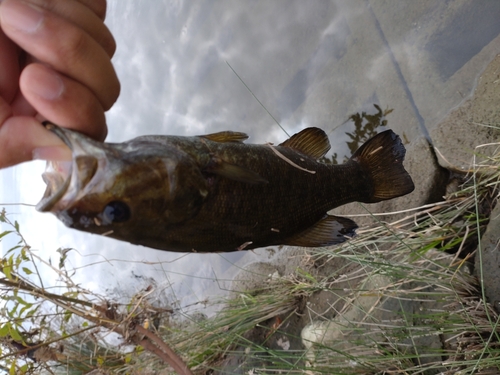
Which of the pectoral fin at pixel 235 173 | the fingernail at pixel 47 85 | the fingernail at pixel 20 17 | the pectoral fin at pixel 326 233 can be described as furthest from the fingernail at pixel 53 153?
the pectoral fin at pixel 326 233

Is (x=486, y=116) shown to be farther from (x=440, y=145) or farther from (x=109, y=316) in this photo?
(x=109, y=316)

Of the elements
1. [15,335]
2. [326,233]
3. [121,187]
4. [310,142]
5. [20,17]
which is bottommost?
[326,233]

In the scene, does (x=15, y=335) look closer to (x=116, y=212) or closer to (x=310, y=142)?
(x=116, y=212)

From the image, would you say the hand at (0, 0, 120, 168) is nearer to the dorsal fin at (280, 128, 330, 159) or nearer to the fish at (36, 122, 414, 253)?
the fish at (36, 122, 414, 253)

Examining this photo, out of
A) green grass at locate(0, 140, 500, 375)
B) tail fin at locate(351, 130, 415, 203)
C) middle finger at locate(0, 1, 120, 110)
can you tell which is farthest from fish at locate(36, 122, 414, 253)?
green grass at locate(0, 140, 500, 375)

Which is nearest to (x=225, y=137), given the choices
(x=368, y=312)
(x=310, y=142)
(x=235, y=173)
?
(x=235, y=173)

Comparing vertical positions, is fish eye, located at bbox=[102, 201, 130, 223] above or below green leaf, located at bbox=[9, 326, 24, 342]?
above
